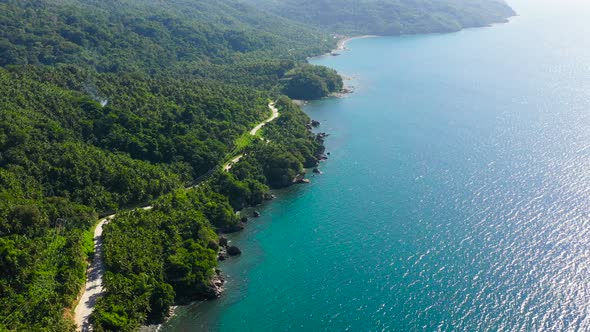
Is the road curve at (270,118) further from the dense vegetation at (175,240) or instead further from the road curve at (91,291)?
the road curve at (91,291)

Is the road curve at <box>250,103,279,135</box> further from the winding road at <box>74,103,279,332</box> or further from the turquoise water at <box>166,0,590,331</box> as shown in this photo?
the winding road at <box>74,103,279,332</box>

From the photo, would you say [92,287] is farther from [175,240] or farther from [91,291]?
[175,240]

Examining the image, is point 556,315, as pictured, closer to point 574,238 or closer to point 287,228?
point 574,238

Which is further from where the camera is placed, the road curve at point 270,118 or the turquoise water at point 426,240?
the road curve at point 270,118

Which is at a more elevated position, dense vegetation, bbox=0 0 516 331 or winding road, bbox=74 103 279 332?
dense vegetation, bbox=0 0 516 331

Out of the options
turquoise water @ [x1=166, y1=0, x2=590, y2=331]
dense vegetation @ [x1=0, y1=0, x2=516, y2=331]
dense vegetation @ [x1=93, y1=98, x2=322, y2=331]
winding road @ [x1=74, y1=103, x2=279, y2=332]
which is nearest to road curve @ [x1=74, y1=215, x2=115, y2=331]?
winding road @ [x1=74, y1=103, x2=279, y2=332]

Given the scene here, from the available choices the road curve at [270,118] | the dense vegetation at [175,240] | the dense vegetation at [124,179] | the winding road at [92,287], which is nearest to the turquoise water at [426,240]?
the dense vegetation at [175,240]

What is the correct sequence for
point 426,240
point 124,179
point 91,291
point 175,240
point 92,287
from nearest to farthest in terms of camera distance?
point 91,291 < point 92,287 < point 175,240 < point 426,240 < point 124,179

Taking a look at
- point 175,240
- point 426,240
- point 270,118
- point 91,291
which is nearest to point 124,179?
point 175,240
